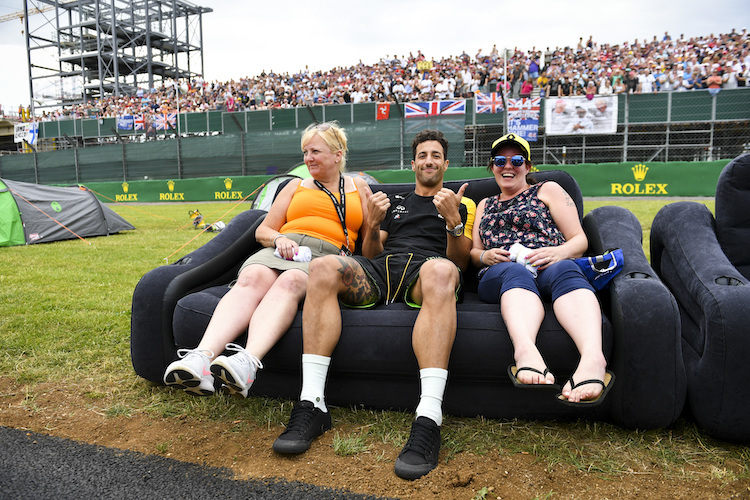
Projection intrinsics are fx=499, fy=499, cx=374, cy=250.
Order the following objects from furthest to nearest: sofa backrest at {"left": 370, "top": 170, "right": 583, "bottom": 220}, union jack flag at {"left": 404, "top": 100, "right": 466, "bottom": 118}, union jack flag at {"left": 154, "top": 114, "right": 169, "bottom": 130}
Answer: union jack flag at {"left": 154, "top": 114, "right": 169, "bottom": 130}
union jack flag at {"left": 404, "top": 100, "right": 466, "bottom": 118}
sofa backrest at {"left": 370, "top": 170, "right": 583, "bottom": 220}

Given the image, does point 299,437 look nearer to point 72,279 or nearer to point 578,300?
point 578,300

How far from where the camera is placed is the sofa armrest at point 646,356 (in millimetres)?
1981

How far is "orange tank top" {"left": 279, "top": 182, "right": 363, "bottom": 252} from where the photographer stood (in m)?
2.88

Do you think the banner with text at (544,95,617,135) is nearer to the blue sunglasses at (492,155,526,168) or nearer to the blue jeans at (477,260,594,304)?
the blue sunglasses at (492,155,526,168)

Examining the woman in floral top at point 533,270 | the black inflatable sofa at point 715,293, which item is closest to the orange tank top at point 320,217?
the woman in floral top at point 533,270

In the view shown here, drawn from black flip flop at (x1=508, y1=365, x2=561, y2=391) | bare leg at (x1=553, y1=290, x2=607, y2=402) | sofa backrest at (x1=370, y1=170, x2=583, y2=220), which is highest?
sofa backrest at (x1=370, y1=170, x2=583, y2=220)

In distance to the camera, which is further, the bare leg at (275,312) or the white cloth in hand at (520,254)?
the white cloth in hand at (520,254)

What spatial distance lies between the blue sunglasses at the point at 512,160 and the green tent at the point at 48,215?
8.45 m

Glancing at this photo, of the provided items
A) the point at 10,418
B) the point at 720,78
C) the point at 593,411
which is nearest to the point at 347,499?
the point at 593,411

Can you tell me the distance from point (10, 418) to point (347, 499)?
68.6 inches

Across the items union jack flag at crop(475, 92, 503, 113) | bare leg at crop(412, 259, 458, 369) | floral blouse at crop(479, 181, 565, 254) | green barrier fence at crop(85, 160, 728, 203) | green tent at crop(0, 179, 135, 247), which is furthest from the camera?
union jack flag at crop(475, 92, 503, 113)

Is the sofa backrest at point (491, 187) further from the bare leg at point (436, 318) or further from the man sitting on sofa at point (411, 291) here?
the bare leg at point (436, 318)

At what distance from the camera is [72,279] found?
214 inches

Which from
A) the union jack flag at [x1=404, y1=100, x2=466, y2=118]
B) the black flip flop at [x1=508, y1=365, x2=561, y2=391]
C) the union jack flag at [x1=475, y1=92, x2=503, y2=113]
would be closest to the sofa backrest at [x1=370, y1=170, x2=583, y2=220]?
the black flip flop at [x1=508, y1=365, x2=561, y2=391]
